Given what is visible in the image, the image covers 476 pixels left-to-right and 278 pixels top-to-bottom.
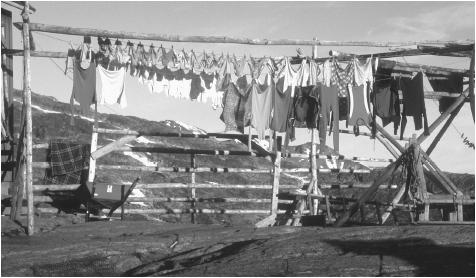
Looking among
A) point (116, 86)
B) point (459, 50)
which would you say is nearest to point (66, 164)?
point (116, 86)

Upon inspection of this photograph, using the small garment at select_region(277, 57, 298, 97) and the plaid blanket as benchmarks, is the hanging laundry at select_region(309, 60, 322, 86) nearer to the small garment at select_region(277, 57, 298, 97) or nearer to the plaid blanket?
the small garment at select_region(277, 57, 298, 97)

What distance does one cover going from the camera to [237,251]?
10844 millimetres

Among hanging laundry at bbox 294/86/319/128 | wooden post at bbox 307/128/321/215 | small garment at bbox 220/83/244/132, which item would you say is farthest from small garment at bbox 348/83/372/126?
small garment at bbox 220/83/244/132

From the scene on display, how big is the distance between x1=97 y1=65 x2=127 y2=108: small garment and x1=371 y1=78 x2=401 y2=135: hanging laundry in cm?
530

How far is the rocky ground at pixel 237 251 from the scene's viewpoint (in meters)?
9.33

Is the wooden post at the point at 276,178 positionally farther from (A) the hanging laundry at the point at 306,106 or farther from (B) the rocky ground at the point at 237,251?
(B) the rocky ground at the point at 237,251

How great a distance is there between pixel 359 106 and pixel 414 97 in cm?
118

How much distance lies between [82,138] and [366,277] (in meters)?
18.0

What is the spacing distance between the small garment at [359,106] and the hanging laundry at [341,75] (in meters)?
0.17

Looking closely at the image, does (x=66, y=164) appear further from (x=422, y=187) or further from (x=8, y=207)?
(x=422, y=187)

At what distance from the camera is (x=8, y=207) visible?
15.8 metres

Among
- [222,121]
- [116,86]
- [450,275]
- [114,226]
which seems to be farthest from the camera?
[222,121]

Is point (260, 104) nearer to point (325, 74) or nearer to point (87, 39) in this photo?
point (325, 74)

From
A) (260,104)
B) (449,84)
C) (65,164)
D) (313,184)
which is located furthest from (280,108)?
(65,164)
